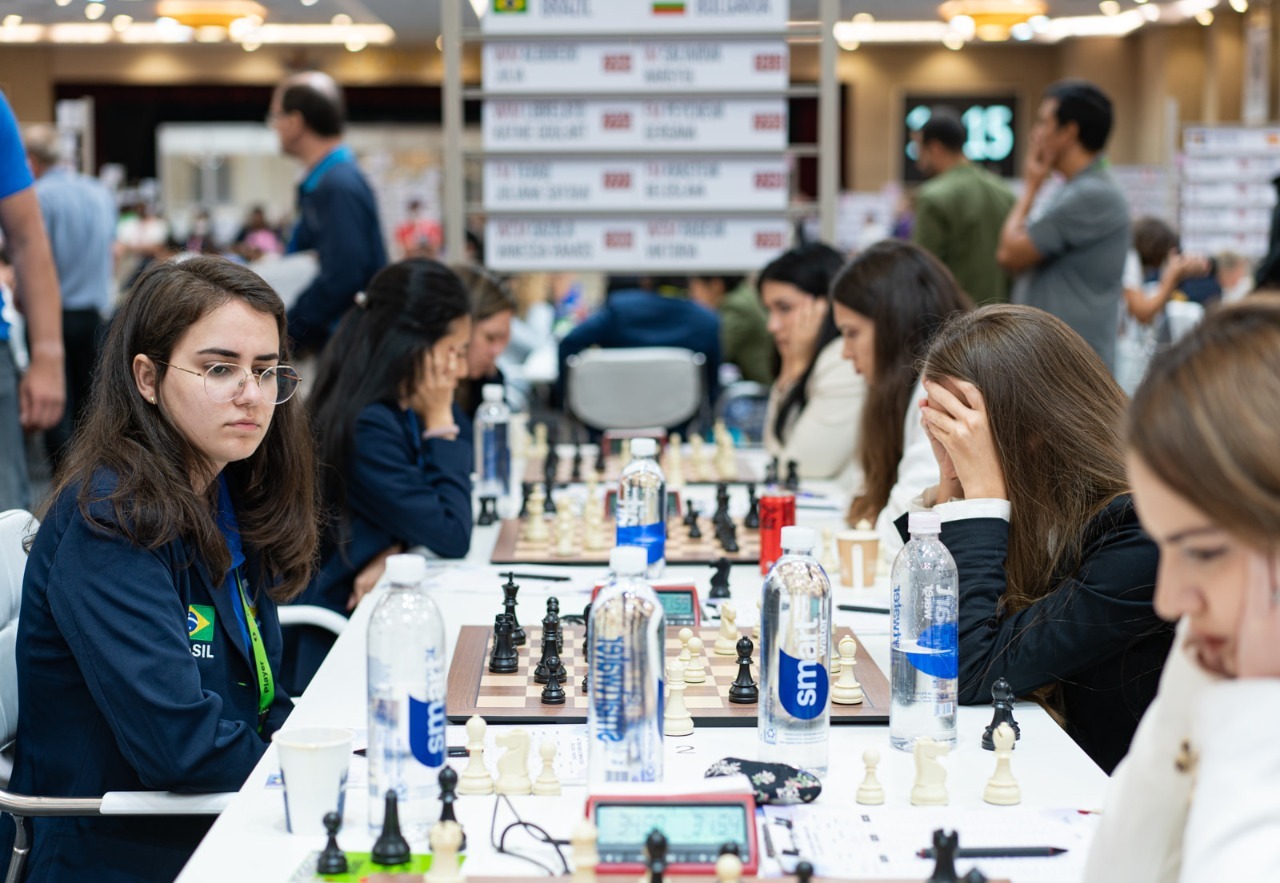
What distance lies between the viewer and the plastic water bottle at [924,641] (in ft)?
5.07

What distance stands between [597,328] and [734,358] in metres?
0.92

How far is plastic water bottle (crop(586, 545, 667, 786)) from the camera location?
4.33 ft

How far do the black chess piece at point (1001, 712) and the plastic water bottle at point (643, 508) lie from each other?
0.87 metres

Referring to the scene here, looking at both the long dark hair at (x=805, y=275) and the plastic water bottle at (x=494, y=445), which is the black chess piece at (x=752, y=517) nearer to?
the plastic water bottle at (x=494, y=445)

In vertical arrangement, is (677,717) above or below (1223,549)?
below

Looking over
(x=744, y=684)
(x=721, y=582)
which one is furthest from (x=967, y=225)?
(x=744, y=684)

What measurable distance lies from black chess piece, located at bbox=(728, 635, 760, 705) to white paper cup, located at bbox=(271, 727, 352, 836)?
21.7 inches

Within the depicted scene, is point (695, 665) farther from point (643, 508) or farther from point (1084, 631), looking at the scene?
point (643, 508)

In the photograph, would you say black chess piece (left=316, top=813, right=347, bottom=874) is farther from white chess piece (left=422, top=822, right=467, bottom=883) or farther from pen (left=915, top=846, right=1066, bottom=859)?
pen (left=915, top=846, right=1066, bottom=859)

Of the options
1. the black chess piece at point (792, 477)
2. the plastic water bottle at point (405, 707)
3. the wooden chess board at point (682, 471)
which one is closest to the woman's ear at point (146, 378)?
the plastic water bottle at point (405, 707)

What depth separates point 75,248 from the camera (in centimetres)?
607

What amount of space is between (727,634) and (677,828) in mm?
758

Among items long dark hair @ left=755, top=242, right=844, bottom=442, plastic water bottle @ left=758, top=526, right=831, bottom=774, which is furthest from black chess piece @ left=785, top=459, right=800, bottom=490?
plastic water bottle @ left=758, top=526, right=831, bottom=774

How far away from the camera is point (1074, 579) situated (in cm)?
173
